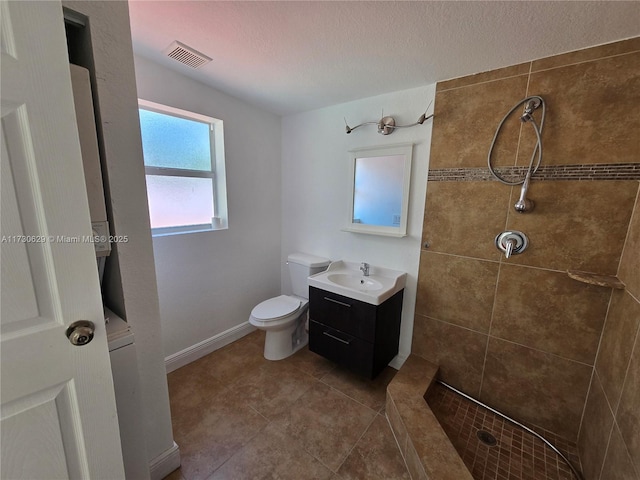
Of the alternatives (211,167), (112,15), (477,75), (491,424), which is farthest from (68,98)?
(491,424)

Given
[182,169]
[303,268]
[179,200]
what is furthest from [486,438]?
[182,169]

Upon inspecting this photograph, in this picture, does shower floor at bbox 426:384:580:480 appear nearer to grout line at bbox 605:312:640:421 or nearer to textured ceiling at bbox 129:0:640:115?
grout line at bbox 605:312:640:421

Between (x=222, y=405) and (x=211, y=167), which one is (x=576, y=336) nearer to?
(x=222, y=405)

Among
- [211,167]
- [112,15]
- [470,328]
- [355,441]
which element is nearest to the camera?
[112,15]

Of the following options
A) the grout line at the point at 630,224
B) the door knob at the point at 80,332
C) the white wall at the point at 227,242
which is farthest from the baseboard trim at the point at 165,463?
the grout line at the point at 630,224

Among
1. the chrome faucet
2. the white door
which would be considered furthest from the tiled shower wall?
the white door

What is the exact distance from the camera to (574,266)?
1.40 meters

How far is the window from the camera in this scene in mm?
1790

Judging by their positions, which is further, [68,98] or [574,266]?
[574,266]

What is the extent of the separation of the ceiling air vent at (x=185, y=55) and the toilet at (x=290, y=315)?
1599 millimetres

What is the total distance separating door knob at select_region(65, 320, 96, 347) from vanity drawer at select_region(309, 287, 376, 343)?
137 centimetres

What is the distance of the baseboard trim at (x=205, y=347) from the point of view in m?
2.01

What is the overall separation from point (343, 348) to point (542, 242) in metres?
1.42

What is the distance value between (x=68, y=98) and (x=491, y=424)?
252cm
